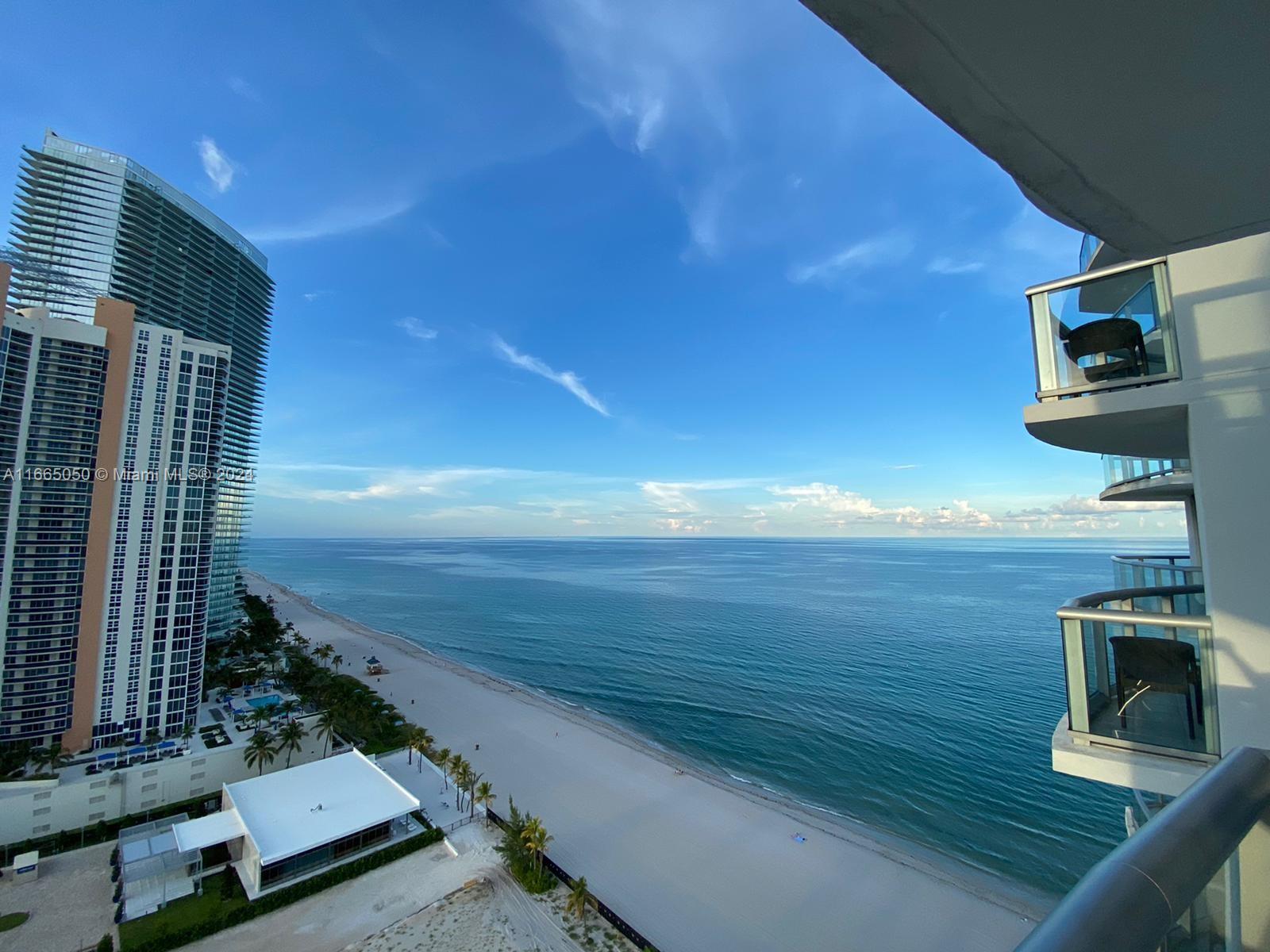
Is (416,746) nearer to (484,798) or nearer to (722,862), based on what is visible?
(484,798)

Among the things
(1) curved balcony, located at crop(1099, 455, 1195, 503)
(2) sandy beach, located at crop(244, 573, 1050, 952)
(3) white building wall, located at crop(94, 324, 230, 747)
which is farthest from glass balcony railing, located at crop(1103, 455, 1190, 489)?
(3) white building wall, located at crop(94, 324, 230, 747)

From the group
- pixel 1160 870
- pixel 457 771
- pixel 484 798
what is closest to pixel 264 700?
pixel 457 771

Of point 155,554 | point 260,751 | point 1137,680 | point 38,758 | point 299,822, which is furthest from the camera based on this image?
point 155,554

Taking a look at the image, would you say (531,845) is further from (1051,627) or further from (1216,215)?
(1051,627)

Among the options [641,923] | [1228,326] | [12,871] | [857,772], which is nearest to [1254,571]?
[1228,326]

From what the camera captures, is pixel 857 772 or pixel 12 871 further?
pixel 857 772

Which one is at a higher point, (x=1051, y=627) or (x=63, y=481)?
(x=63, y=481)

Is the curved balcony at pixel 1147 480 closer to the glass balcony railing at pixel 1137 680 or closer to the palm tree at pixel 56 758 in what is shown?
the glass balcony railing at pixel 1137 680
